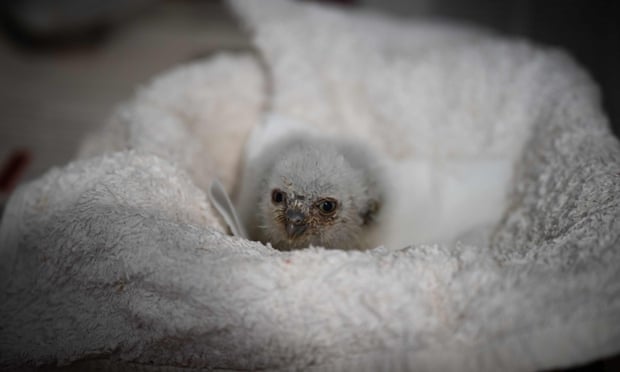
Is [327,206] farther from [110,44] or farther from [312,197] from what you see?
[110,44]

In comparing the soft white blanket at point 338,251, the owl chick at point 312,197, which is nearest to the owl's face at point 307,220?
the owl chick at point 312,197

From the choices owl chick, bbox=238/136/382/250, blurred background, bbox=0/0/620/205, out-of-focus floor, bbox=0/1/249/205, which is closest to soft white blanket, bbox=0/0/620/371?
owl chick, bbox=238/136/382/250

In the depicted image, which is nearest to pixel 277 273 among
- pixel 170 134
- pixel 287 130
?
pixel 170 134

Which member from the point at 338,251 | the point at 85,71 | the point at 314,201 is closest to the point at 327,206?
the point at 314,201

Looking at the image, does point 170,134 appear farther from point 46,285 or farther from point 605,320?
point 605,320

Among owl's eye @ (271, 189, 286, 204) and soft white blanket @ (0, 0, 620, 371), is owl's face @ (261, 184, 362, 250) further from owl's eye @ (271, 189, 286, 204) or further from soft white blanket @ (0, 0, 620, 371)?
soft white blanket @ (0, 0, 620, 371)

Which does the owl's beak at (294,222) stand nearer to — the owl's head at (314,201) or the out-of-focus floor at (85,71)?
the owl's head at (314,201)
